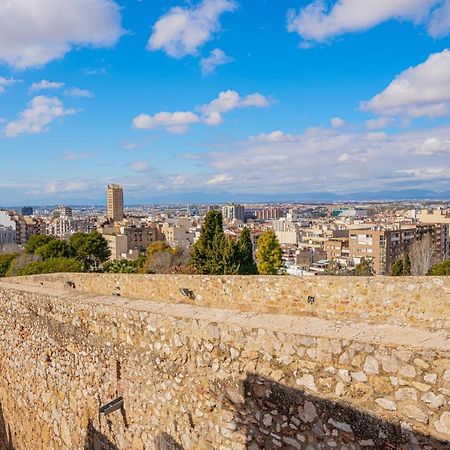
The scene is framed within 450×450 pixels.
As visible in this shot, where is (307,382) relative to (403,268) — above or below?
above

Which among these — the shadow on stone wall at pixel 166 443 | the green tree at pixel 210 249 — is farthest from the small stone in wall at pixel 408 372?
the green tree at pixel 210 249

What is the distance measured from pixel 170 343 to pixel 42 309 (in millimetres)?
2692

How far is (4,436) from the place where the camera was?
25.2 feet

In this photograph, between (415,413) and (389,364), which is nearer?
(415,413)

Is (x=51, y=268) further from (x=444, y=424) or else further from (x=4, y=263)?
(x=444, y=424)

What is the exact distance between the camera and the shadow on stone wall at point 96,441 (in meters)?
5.21

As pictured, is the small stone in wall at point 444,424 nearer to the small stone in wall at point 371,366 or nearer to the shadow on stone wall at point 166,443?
the small stone in wall at point 371,366

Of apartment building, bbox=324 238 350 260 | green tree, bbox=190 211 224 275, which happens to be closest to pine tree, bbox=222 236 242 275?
green tree, bbox=190 211 224 275

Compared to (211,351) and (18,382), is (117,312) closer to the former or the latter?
(211,351)

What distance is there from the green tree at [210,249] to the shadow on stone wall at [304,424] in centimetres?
2465

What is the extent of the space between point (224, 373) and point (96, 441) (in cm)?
236

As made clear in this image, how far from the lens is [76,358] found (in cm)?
569

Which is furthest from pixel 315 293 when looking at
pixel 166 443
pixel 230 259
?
pixel 230 259

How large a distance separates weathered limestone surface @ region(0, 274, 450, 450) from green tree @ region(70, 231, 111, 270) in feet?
103
